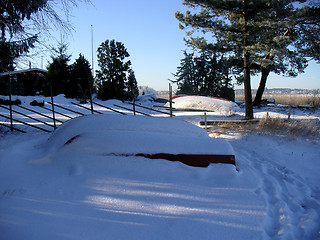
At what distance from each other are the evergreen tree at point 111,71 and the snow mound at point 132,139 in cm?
1774

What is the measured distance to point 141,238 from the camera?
2141 millimetres

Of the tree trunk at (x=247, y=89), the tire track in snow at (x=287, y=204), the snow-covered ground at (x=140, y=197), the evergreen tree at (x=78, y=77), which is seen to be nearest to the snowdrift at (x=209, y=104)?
the tree trunk at (x=247, y=89)

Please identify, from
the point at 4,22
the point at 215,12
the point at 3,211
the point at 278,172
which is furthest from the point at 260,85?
the point at 3,211

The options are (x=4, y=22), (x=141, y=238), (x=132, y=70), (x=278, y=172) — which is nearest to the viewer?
(x=141, y=238)

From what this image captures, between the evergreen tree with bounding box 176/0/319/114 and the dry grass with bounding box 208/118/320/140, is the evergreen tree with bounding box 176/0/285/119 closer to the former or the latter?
the evergreen tree with bounding box 176/0/319/114

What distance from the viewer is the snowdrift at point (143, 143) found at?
345 cm

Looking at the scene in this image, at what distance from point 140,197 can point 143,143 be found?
967mm

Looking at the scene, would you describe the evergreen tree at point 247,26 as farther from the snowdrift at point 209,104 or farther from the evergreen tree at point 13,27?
the evergreen tree at point 13,27

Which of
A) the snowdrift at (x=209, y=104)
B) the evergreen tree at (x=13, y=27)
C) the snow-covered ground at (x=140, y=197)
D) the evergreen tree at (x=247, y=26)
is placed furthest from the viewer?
the snowdrift at (x=209, y=104)

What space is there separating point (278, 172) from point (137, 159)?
3078 millimetres

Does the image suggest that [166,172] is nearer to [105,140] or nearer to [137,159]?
[137,159]

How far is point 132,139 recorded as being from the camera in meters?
3.51

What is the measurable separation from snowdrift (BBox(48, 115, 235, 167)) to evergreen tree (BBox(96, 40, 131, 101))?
17.8m

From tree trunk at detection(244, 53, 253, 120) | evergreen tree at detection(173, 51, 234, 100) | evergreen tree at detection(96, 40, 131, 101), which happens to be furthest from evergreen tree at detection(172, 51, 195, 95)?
tree trunk at detection(244, 53, 253, 120)
